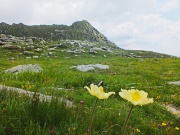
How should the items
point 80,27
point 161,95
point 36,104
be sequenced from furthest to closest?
point 80,27 → point 161,95 → point 36,104

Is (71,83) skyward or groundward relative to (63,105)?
groundward

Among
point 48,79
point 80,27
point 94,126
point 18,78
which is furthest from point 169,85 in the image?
point 80,27

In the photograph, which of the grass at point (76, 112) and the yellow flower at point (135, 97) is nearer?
the yellow flower at point (135, 97)

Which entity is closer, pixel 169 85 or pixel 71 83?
pixel 71 83

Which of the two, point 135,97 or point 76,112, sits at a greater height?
point 135,97

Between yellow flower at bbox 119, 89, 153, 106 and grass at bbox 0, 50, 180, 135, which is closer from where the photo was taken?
yellow flower at bbox 119, 89, 153, 106

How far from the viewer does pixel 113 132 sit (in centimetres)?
470

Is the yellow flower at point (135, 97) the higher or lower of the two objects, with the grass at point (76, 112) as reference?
higher

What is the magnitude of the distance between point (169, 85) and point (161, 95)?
7.13 ft

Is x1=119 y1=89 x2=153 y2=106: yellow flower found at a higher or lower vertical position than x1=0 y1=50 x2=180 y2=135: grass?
higher

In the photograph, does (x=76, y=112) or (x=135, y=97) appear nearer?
(x=135, y=97)

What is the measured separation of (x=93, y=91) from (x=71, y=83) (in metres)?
9.34

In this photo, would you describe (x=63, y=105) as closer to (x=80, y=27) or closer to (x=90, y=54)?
(x=90, y=54)

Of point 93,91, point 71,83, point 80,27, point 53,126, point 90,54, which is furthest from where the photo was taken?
point 80,27
